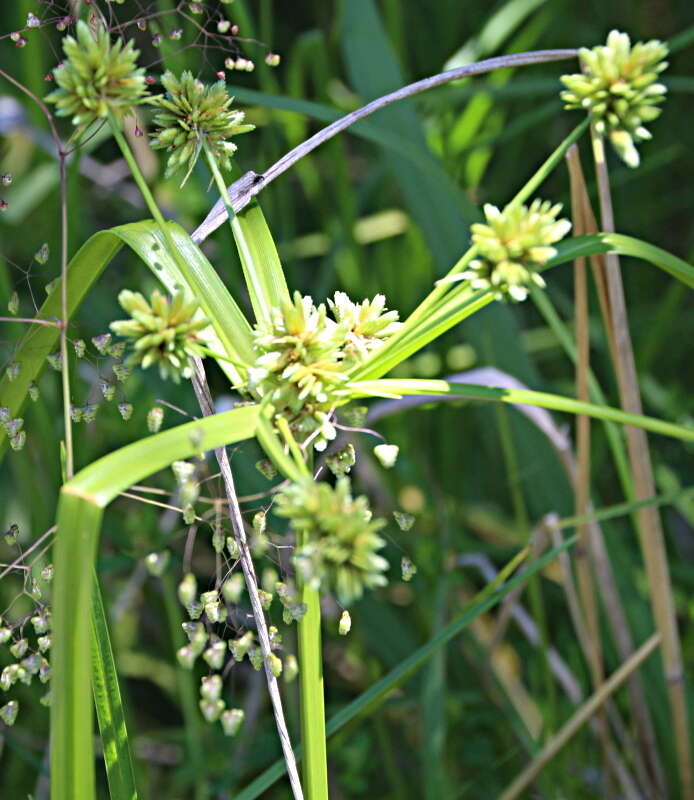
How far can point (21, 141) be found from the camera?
5.25 ft

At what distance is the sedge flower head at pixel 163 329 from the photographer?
0.38 m

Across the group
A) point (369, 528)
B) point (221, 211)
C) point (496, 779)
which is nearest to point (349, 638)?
point (496, 779)

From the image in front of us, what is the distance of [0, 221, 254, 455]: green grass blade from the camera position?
0.47 meters

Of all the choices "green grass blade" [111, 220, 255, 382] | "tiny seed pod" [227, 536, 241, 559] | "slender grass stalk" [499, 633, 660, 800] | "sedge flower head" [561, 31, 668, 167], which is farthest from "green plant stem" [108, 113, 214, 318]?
"slender grass stalk" [499, 633, 660, 800]

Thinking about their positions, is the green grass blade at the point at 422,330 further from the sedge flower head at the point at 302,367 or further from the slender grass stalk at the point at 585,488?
the slender grass stalk at the point at 585,488

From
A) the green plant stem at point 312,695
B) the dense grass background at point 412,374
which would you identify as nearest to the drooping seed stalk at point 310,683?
the green plant stem at point 312,695

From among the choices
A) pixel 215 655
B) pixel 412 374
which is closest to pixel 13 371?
pixel 215 655

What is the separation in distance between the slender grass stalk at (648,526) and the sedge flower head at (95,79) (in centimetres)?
42

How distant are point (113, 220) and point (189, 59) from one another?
766 mm

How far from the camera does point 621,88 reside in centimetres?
44

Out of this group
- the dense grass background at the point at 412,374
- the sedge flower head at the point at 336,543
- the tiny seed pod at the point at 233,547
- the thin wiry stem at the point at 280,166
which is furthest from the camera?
the dense grass background at the point at 412,374

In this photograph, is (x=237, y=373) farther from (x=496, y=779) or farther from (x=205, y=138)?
(x=496, y=779)

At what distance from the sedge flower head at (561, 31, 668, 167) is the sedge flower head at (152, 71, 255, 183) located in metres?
0.18

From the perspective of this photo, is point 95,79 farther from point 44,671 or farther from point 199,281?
point 44,671
